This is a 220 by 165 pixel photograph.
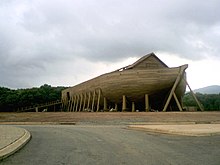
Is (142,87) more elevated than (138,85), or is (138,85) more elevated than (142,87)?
(138,85)

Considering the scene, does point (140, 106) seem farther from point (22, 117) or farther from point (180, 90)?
point (22, 117)

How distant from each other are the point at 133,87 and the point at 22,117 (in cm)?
1701

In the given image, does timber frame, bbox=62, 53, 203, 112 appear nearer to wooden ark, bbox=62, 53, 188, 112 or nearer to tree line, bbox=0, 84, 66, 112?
wooden ark, bbox=62, 53, 188, 112

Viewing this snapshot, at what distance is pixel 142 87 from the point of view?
46531mm

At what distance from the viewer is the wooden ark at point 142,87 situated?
45094 mm

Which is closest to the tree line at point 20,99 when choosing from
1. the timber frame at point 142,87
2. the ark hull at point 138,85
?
the timber frame at point 142,87

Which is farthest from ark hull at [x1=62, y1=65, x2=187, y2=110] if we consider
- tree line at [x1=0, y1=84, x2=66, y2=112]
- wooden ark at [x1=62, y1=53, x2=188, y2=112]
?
tree line at [x1=0, y1=84, x2=66, y2=112]

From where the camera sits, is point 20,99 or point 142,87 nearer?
point 142,87

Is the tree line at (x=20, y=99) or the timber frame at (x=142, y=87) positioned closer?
the timber frame at (x=142, y=87)

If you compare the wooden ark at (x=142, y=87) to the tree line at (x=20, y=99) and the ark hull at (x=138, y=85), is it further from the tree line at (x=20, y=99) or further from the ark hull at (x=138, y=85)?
the tree line at (x=20, y=99)

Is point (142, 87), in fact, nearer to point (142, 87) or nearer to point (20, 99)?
point (142, 87)

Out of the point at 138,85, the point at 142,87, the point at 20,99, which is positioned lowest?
the point at 142,87

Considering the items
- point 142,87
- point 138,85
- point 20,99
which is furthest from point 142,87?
point 20,99

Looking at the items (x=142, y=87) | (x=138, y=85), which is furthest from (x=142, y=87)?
(x=138, y=85)
